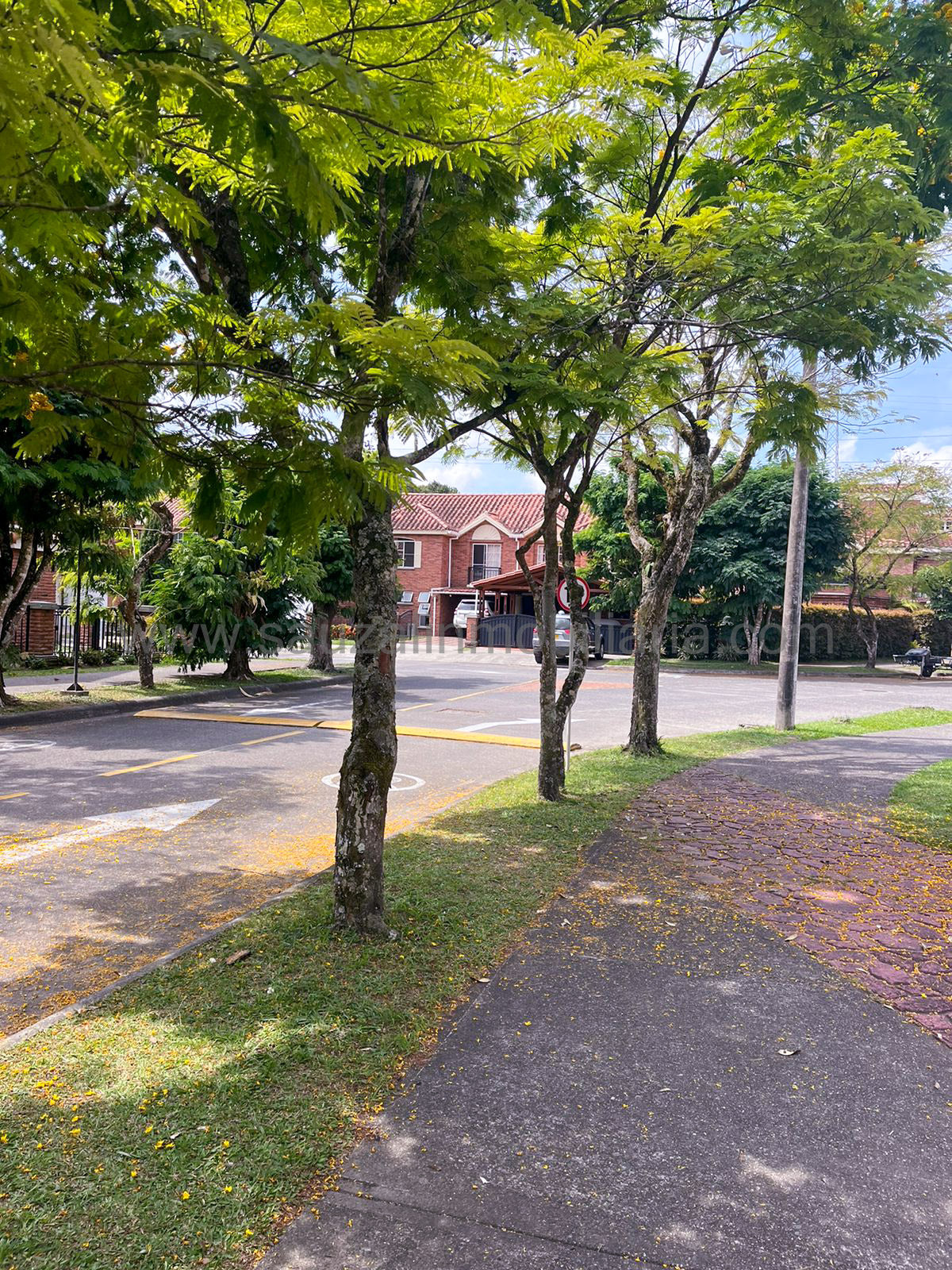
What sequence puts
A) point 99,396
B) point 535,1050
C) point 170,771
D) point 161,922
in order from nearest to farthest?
point 99,396 → point 535,1050 → point 161,922 → point 170,771

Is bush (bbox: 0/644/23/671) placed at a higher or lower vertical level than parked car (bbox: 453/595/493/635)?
lower

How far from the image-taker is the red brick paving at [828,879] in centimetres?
500

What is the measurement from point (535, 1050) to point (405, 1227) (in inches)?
49.2

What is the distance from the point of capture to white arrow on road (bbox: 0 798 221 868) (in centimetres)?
697

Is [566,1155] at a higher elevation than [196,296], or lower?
lower

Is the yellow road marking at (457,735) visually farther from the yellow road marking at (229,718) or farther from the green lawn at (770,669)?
the green lawn at (770,669)

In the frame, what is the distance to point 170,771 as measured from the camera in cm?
1038

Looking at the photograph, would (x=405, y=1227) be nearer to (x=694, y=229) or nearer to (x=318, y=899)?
(x=318, y=899)

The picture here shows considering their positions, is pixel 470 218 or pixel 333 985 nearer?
pixel 333 985

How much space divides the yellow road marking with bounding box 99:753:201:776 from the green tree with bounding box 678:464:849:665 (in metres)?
22.6

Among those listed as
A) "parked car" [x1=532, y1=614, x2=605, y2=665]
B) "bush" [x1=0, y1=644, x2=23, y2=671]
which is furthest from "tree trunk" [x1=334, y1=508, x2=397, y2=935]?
"parked car" [x1=532, y1=614, x2=605, y2=665]

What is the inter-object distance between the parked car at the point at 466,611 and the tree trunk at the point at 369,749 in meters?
40.5

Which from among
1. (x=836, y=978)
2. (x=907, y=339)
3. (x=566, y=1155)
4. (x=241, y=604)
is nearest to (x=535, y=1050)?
(x=566, y=1155)

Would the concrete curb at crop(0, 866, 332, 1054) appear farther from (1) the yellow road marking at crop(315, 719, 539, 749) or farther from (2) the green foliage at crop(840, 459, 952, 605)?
(2) the green foliage at crop(840, 459, 952, 605)
